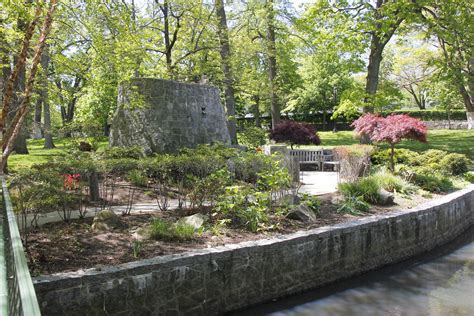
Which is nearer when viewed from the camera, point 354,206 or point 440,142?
point 354,206

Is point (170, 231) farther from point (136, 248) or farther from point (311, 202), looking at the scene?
point (311, 202)

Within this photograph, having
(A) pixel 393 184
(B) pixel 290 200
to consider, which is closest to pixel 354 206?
(B) pixel 290 200

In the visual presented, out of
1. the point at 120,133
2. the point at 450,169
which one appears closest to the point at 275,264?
the point at 120,133

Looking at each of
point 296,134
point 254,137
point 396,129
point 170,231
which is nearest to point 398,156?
point 396,129

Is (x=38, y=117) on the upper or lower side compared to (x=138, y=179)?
upper

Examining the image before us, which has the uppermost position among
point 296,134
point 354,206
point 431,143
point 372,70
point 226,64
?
point 226,64

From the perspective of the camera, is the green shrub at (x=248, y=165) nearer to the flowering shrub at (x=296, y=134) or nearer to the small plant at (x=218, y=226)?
the small plant at (x=218, y=226)

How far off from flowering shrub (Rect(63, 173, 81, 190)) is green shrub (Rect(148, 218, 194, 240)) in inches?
71.8

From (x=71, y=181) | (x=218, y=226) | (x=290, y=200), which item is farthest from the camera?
(x=290, y=200)

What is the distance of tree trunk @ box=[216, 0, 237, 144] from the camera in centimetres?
1761

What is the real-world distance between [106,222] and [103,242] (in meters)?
0.64

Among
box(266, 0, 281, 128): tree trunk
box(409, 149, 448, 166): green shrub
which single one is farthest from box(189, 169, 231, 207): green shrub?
box(266, 0, 281, 128): tree trunk

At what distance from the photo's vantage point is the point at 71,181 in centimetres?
696

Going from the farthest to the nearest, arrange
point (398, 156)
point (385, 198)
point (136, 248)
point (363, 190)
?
point (398, 156), point (363, 190), point (385, 198), point (136, 248)
